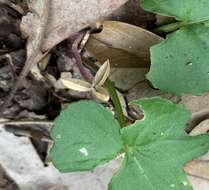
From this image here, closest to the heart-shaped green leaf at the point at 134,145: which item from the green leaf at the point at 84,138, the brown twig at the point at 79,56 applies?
the green leaf at the point at 84,138

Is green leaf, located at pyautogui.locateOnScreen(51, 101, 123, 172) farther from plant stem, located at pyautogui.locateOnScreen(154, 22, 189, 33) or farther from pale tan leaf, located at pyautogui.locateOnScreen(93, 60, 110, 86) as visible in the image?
plant stem, located at pyautogui.locateOnScreen(154, 22, 189, 33)

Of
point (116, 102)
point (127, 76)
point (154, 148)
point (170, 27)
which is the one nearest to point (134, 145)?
point (154, 148)

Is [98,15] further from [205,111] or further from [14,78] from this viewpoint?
[205,111]

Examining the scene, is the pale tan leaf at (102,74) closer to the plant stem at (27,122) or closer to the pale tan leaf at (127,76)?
the pale tan leaf at (127,76)

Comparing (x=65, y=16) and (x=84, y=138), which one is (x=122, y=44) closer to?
(x=65, y=16)

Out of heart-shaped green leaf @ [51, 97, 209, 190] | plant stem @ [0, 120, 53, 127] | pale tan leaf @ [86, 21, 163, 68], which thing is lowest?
plant stem @ [0, 120, 53, 127]

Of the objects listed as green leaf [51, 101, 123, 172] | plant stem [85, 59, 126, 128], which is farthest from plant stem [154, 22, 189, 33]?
green leaf [51, 101, 123, 172]
